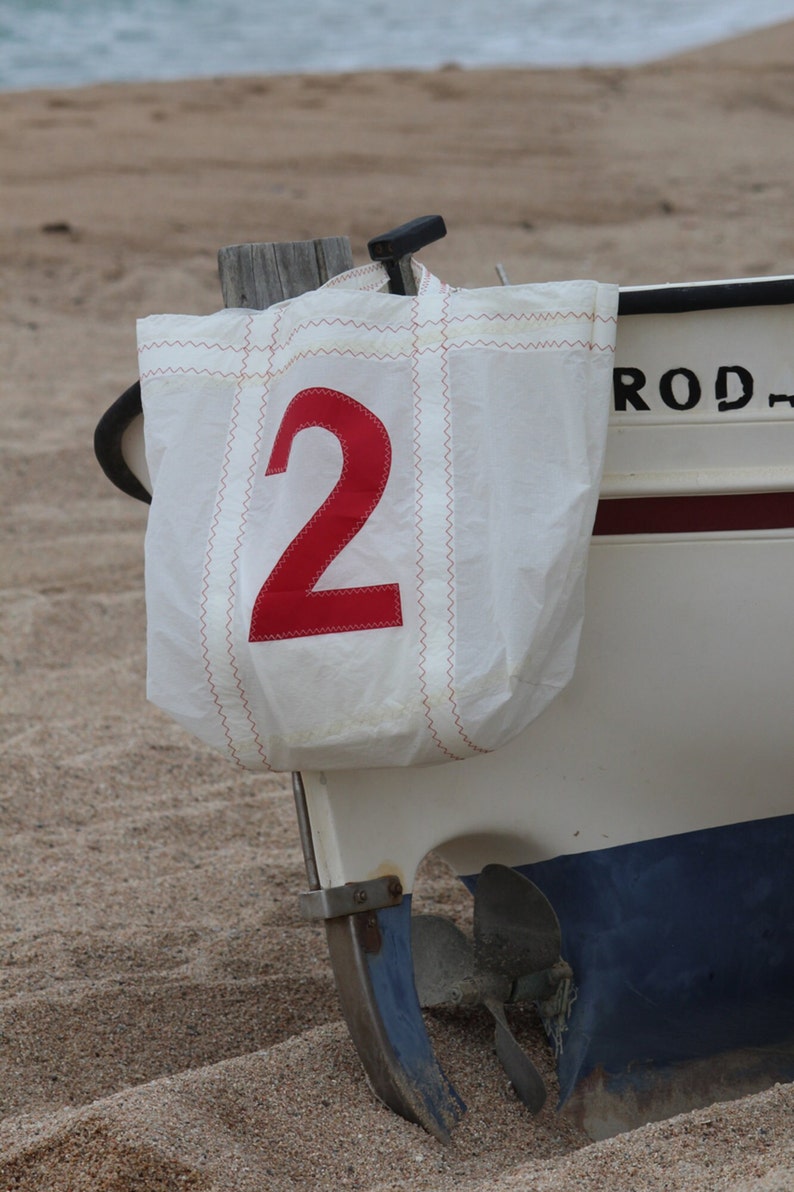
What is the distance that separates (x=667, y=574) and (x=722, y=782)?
1.24ft

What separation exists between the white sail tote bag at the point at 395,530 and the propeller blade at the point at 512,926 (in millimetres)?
431

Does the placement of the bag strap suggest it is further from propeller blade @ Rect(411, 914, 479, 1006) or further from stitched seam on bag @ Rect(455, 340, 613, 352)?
propeller blade @ Rect(411, 914, 479, 1006)

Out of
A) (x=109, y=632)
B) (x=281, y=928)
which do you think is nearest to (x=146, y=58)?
(x=109, y=632)

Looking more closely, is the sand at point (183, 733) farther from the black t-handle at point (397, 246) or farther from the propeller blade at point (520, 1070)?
the black t-handle at point (397, 246)

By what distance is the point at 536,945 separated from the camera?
7.68ft

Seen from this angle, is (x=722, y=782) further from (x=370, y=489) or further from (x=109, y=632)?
(x=109, y=632)

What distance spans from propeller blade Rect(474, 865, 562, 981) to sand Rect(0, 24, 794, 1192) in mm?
186

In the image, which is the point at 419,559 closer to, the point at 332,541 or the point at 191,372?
the point at 332,541

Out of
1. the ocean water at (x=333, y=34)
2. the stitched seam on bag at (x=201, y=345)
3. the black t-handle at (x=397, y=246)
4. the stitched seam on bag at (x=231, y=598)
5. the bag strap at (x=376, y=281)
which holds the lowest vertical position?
the stitched seam on bag at (x=231, y=598)

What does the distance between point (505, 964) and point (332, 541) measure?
855 millimetres

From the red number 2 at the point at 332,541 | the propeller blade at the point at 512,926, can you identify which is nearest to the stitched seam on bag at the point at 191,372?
the red number 2 at the point at 332,541

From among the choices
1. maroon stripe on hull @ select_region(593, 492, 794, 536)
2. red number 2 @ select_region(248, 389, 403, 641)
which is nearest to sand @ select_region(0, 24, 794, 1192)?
red number 2 @ select_region(248, 389, 403, 641)

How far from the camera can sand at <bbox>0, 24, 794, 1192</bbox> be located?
207 centimetres

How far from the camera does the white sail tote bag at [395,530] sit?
1.93m
